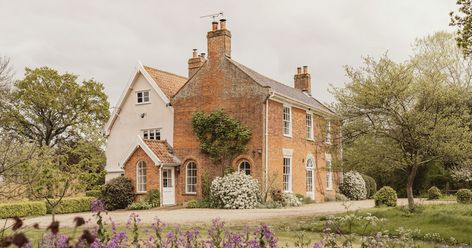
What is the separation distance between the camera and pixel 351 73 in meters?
19.3

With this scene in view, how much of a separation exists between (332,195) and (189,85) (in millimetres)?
13026

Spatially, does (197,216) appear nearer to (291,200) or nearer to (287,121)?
(291,200)

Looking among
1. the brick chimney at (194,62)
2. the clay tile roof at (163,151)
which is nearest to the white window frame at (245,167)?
the clay tile roof at (163,151)

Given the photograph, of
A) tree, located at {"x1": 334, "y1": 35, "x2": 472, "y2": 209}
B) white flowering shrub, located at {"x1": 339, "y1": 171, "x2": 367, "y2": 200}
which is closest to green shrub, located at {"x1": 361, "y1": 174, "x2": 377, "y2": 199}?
white flowering shrub, located at {"x1": 339, "y1": 171, "x2": 367, "y2": 200}

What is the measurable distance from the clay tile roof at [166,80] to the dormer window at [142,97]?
112cm

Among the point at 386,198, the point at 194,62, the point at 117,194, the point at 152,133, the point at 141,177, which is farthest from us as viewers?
the point at 194,62

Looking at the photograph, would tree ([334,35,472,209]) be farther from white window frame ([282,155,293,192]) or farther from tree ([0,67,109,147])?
tree ([0,67,109,147])

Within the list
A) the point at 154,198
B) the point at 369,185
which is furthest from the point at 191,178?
the point at 369,185

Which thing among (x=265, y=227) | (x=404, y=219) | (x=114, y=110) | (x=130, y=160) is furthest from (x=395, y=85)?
(x=114, y=110)

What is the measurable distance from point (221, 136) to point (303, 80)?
13403 millimetres

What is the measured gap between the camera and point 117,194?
29453 millimetres

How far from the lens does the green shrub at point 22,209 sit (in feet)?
79.2

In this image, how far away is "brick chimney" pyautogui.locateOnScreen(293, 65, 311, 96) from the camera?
40344 mm

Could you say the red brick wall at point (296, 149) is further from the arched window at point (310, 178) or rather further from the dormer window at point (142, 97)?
the dormer window at point (142, 97)
